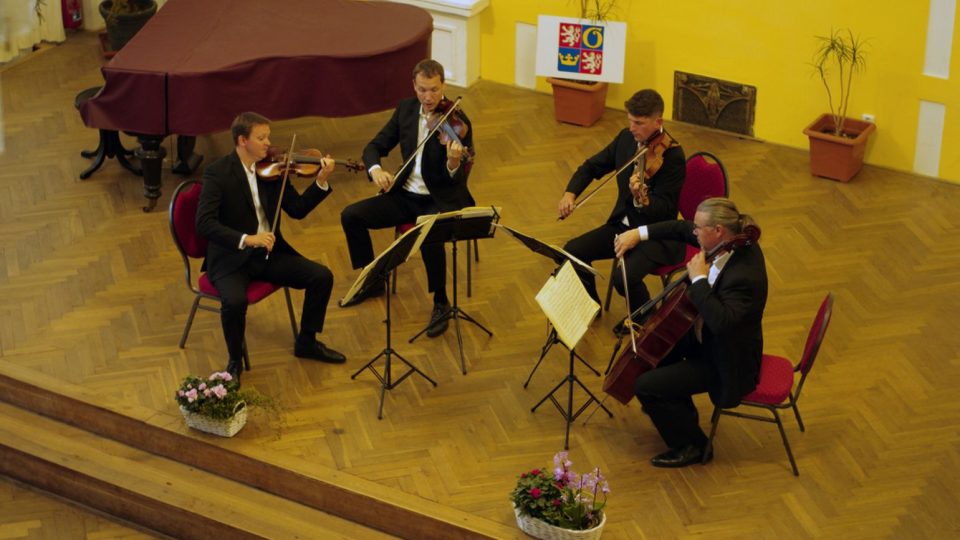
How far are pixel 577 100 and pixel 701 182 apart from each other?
2.37 metres

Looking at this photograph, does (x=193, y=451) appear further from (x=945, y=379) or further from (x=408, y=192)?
(x=945, y=379)

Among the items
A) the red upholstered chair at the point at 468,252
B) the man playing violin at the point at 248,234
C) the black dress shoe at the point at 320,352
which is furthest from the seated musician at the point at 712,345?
the man playing violin at the point at 248,234

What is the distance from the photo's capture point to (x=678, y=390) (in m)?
5.45

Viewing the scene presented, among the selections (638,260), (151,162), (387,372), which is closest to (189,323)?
→ (387,372)

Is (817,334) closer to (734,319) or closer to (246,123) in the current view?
(734,319)

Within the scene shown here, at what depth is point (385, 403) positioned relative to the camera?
19.8 feet

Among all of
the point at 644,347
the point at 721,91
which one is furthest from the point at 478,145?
the point at 644,347

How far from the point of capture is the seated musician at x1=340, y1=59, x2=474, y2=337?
6.46 meters

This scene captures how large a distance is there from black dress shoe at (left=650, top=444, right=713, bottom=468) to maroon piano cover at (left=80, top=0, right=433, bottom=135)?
→ 9.28 feet

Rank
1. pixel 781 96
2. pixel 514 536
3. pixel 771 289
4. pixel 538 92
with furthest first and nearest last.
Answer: pixel 538 92, pixel 781 96, pixel 771 289, pixel 514 536

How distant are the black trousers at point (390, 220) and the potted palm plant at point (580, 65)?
2.33 metres

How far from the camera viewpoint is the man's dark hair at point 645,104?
5996 millimetres

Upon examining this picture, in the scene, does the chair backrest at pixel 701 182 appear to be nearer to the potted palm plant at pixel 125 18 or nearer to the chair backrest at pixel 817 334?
the chair backrest at pixel 817 334

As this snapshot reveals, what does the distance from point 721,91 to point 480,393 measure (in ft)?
10.8
